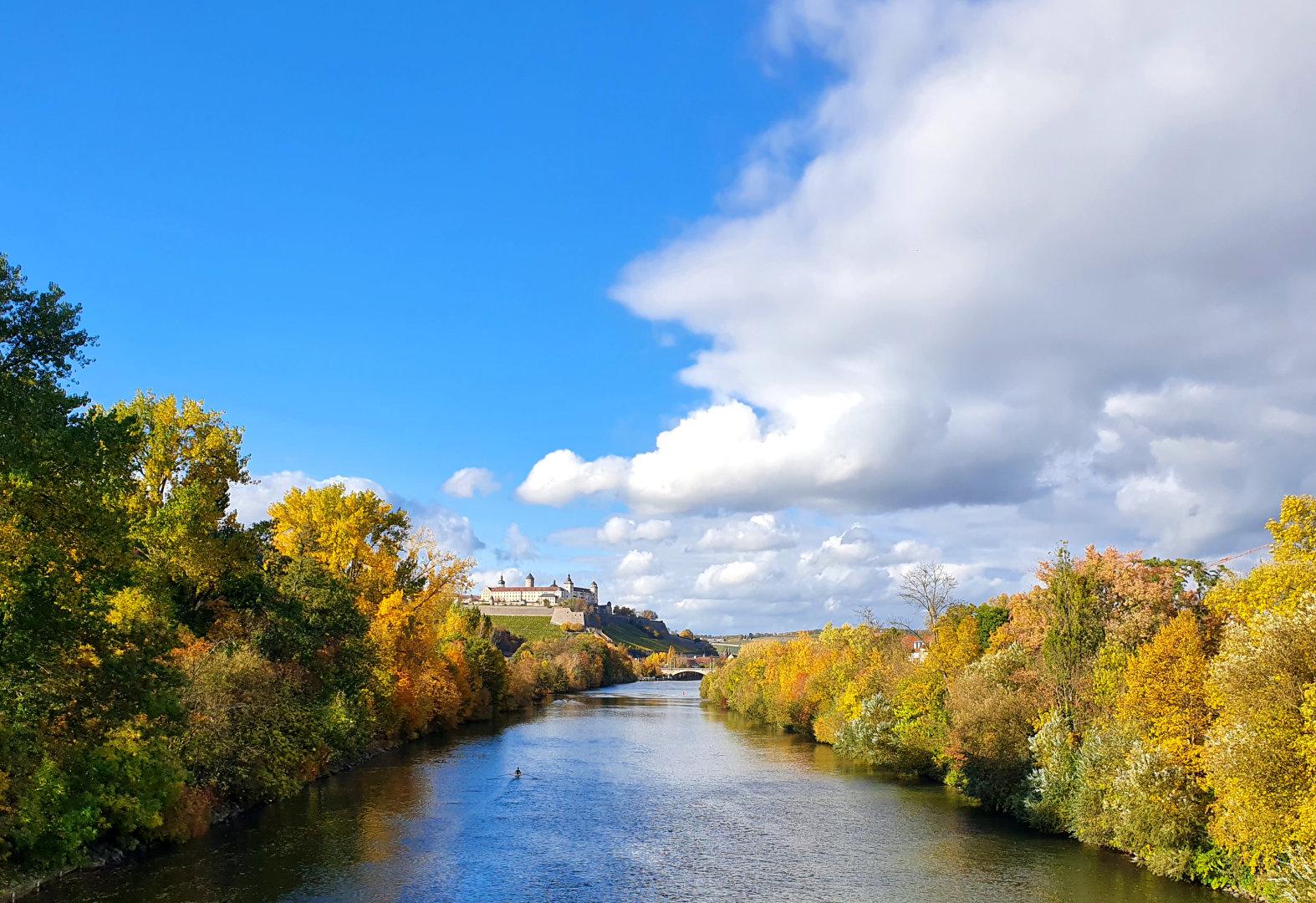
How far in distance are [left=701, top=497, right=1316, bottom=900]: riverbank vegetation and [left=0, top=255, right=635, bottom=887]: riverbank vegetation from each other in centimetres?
3633

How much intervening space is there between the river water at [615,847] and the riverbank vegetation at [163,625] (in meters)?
2.70

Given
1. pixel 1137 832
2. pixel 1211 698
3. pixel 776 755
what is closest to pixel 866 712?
pixel 776 755

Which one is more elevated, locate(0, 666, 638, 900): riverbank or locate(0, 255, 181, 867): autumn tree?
locate(0, 255, 181, 867): autumn tree

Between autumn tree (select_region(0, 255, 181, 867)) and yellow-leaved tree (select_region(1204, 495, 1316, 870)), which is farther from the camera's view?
yellow-leaved tree (select_region(1204, 495, 1316, 870))

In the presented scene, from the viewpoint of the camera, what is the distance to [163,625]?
→ 3266 cm

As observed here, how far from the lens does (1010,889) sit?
32531 mm

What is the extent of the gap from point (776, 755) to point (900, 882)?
40906mm

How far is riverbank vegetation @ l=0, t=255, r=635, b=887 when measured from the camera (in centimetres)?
2381

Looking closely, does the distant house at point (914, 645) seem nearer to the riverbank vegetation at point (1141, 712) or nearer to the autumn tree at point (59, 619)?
the riverbank vegetation at point (1141, 712)

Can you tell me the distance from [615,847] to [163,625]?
21339 millimetres

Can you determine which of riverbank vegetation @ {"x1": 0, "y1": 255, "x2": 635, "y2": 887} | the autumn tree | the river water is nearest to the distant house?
the river water

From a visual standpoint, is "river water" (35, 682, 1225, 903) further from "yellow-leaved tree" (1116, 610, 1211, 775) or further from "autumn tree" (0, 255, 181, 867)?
"yellow-leaved tree" (1116, 610, 1211, 775)

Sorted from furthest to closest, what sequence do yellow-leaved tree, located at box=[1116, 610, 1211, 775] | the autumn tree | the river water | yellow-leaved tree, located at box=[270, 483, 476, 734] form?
yellow-leaved tree, located at box=[270, 483, 476, 734]
yellow-leaved tree, located at box=[1116, 610, 1211, 775]
the river water
the autumn tree

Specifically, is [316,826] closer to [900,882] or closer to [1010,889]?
[900,882]
